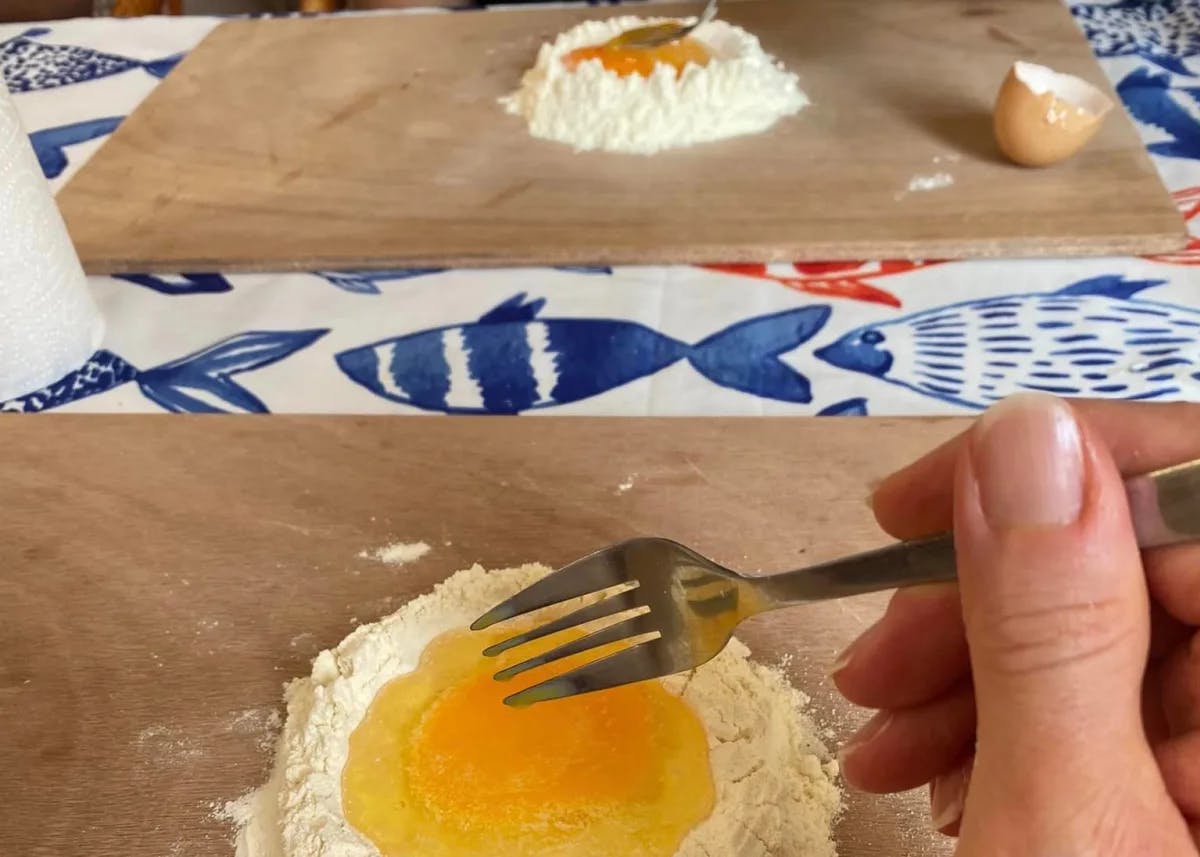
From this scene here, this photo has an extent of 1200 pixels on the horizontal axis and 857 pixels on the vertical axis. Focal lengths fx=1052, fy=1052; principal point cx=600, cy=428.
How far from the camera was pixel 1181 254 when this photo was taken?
3.40 feet

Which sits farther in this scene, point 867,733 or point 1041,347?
point 1041,347

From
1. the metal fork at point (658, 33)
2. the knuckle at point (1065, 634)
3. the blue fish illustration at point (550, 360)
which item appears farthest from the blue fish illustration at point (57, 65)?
the knuckle at point (1065, 634)

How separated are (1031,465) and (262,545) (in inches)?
22.1

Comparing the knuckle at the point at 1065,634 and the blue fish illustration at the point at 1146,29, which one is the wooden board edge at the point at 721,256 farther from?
the knuckle at the point at 1065,634

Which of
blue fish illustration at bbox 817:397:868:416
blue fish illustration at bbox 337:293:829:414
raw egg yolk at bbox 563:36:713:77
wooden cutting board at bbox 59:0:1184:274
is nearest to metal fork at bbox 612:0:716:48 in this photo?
raw egg yolk at bbox 563:36:713:77

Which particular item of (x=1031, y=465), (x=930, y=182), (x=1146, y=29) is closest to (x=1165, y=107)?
(x=1146, y=29)

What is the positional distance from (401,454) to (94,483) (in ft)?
0.80

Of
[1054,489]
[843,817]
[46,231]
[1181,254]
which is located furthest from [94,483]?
[1181,254]

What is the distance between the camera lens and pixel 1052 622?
0.41m

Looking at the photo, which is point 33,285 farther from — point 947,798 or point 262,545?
point 947,798

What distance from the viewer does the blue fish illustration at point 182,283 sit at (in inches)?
43.0

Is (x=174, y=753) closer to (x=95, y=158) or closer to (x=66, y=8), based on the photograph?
(x=95, y=158)

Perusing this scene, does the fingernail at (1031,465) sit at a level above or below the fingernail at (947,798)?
above

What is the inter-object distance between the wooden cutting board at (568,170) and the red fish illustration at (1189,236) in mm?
14
